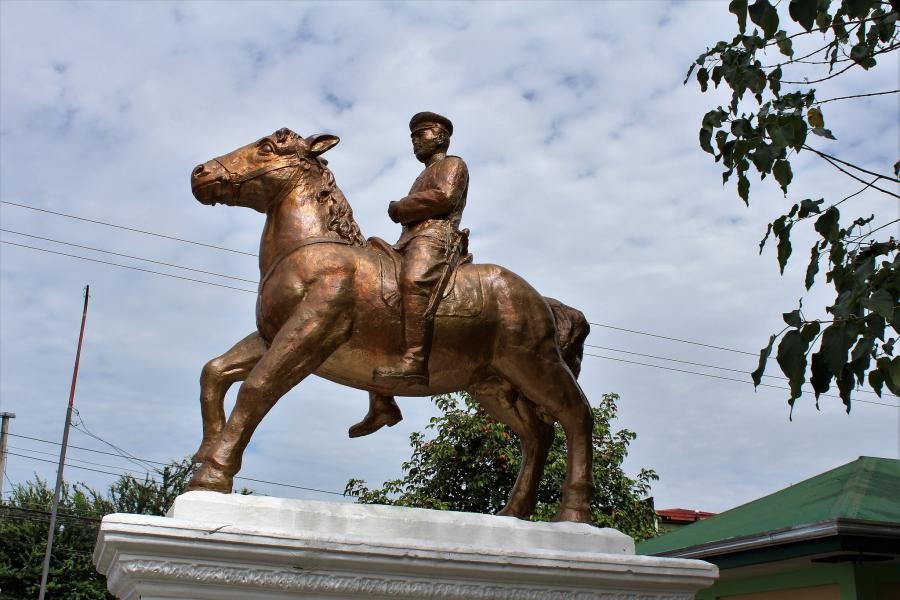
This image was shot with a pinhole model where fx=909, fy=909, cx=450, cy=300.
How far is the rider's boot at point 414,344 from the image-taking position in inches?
175

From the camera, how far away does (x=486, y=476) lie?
43.2ft

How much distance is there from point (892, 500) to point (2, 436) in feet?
76.5

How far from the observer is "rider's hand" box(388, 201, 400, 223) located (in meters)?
4.95

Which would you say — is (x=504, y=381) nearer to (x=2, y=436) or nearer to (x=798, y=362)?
(x=798, y=362)

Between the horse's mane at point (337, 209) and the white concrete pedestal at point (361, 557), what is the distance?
140 centimetres

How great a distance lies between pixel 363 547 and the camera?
152 inches

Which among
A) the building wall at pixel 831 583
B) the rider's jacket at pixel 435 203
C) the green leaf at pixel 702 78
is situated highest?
the green leaf at pixel 702 78

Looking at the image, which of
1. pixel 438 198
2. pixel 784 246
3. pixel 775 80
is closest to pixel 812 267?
pixel 784 246

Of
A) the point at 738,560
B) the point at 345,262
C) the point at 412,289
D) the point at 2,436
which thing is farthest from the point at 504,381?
the point at 2,436

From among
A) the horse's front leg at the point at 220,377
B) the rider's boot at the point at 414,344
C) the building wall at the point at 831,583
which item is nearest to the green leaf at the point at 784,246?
the rider's boot at the point at 414,344

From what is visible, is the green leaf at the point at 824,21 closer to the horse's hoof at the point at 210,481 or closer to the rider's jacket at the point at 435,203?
the rider's jacket at the point at 435,203

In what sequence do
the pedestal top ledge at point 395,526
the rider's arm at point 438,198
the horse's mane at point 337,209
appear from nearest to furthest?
the pedestal top ledge at point 395,526 → the horse's mane at point 337,209 → the rider's arm at point 438,198

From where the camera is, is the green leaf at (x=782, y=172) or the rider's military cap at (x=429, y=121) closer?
the green leaf at (x=782, y=172)

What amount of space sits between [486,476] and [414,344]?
29.7 ft
